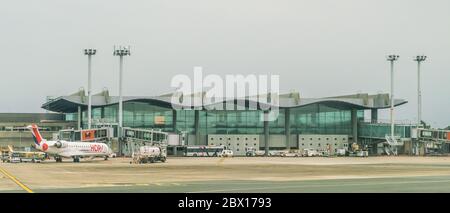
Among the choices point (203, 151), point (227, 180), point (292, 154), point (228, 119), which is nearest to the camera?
point (227, 180)

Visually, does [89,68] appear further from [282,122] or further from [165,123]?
[282,122]

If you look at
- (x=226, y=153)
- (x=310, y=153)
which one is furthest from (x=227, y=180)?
(x=310, y=153)

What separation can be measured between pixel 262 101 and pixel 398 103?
39.6 m

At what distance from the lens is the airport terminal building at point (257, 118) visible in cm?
16688

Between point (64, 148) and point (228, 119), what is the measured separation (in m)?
74.4

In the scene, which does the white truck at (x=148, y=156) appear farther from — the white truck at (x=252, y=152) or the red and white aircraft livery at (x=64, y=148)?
the white truck at (x=252, y=152)

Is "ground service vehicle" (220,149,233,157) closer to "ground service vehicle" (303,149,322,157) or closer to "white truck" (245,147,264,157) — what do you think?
"white truck" (245,147,264,157)

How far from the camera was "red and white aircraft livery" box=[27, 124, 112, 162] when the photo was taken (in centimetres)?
10393

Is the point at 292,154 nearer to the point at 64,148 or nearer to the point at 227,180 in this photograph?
the point at 64,148

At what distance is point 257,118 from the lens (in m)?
176

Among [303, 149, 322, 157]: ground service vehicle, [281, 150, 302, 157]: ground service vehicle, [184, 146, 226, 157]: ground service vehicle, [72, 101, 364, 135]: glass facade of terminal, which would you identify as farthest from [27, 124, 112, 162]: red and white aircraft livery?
[303, 149, 322, 157]: ground service vehicle

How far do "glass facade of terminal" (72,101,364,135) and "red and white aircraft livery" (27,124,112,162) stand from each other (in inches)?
1790

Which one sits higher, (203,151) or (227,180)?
(227,180)
